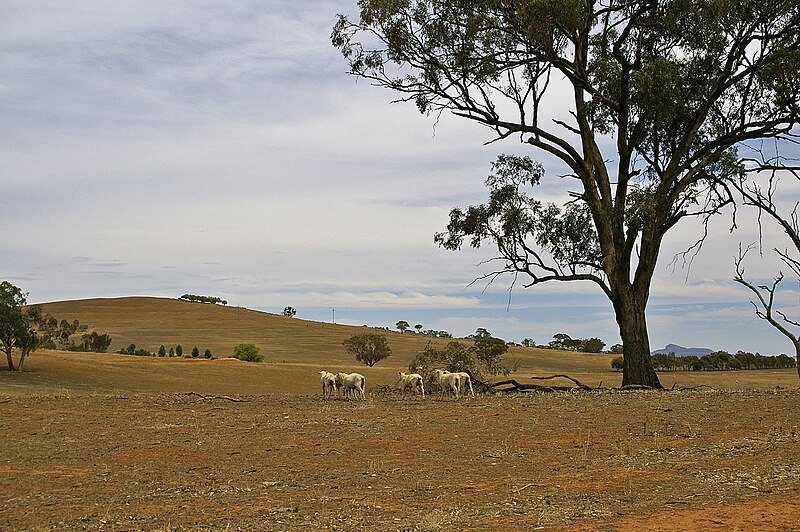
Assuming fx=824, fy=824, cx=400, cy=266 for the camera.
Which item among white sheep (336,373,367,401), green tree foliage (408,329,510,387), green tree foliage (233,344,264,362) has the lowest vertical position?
white sheep (336,373,367,401)

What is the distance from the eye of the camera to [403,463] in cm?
1161

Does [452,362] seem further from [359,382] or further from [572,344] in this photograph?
[572,344]

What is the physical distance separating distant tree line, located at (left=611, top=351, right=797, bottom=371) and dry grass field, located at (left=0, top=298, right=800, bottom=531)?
53.5 meters

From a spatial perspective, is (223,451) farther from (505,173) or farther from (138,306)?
(138,306)

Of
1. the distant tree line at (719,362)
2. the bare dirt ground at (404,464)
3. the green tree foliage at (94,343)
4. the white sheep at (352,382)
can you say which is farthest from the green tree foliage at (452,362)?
the green tree foliage at (94,343)

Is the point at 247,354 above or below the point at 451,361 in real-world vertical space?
above

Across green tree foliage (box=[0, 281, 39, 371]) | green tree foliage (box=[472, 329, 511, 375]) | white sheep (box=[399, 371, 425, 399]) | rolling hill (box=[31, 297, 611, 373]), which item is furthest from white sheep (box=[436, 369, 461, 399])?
rolling hill (box=[31, 297, 611, 373])

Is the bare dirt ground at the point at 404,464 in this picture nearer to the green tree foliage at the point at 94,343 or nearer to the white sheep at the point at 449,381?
the white sheep at the point at 449,381

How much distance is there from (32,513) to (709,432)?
10361 mm

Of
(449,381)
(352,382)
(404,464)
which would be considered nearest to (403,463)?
(404,464)

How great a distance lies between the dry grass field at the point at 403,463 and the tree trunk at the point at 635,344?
116 inches

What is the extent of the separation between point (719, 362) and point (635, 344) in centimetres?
5193

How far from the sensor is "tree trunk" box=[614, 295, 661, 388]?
25.4 metres

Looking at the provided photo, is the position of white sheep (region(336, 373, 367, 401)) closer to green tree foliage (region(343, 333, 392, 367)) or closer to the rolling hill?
green tree foliage (region(343, 333, 392, 367))
